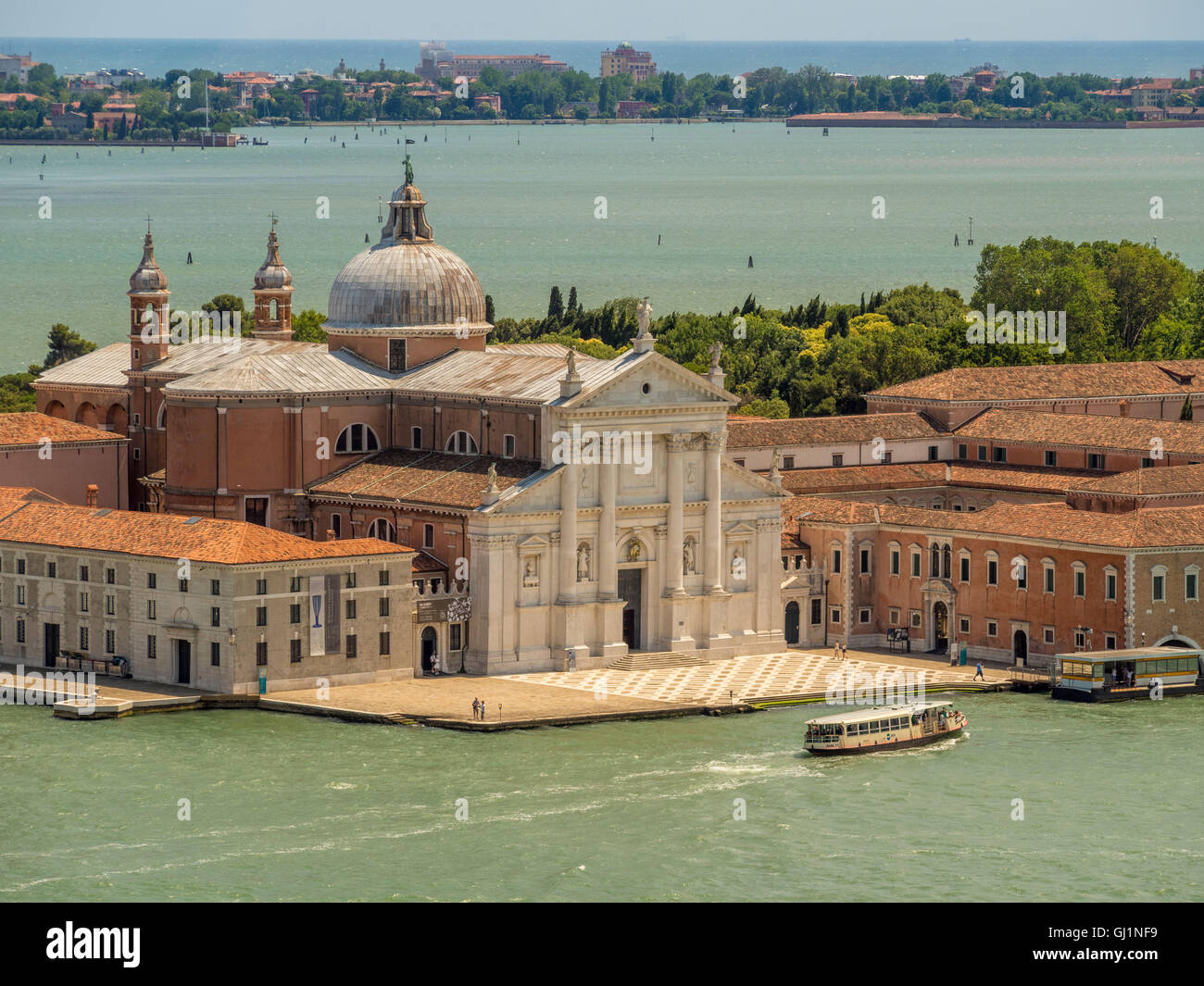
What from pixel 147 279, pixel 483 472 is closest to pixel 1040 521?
pixel 483 472

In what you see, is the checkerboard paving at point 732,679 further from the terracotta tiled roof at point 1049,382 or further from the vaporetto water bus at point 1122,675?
the terracotta tiled roof at point 1049,382

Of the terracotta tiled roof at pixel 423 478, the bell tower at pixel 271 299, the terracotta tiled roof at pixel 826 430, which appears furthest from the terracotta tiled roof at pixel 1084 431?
the bell tower at pixel 271 299

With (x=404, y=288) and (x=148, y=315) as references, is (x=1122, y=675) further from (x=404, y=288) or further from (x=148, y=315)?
(x=148, y=315)

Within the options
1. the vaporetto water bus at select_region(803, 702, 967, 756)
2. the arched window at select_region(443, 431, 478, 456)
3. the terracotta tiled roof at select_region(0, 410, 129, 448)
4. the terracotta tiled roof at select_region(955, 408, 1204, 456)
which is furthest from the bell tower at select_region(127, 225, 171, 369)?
the vaporetto water bus at select_region(803, 702, 967, 756)
